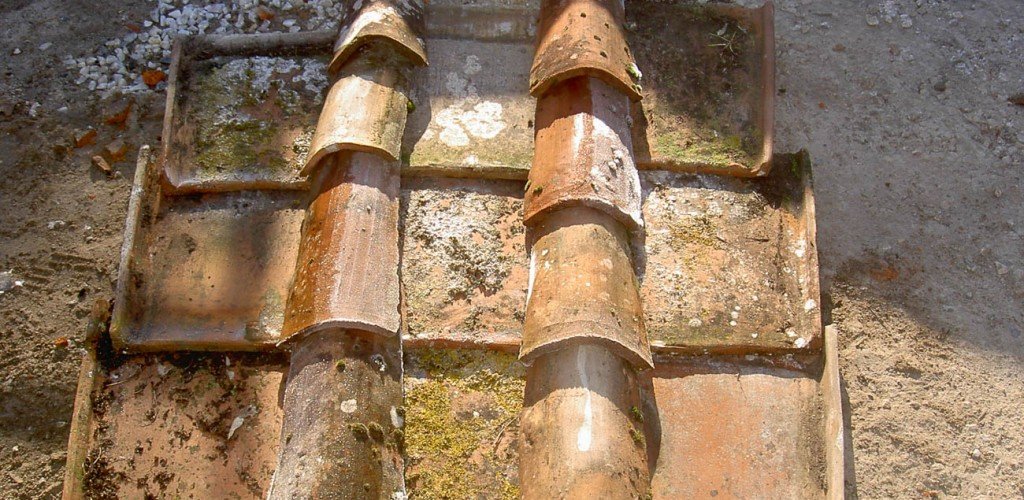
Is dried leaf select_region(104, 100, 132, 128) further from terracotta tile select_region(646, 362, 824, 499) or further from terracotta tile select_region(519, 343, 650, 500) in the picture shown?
terracotta tile select_region(646, 362, 824, 499)

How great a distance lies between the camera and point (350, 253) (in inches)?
114

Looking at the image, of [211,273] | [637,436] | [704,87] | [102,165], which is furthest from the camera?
[102,165]

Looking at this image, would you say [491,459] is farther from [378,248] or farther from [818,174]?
[818,174]

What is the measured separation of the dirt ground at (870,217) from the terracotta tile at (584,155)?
193 cm

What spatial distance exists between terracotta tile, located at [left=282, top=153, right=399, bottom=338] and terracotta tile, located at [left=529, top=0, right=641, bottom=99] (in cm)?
79

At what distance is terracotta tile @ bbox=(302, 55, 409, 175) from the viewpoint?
10.5 feet

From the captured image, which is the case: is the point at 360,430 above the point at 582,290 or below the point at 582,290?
below

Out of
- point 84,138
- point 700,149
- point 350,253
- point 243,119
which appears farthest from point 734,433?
point 84,138

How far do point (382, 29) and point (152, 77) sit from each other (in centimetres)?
244

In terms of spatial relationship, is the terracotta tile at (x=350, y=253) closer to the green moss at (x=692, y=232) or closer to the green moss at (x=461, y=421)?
the green moss at (x=461, y=421)

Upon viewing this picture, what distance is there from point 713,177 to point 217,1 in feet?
12.6

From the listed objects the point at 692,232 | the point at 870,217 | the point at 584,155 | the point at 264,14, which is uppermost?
the point at 264,14

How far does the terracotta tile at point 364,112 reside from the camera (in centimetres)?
319

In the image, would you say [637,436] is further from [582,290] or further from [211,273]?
[211,273]
